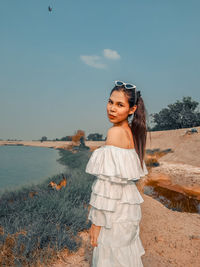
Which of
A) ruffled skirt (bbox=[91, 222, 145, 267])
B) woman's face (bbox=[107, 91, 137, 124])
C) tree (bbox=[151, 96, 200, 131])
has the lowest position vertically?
ruffled skirt (bbox=[91, 222, 145, 267])

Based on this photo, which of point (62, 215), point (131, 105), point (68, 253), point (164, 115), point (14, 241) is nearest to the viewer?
point (131, 105)

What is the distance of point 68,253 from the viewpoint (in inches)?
124

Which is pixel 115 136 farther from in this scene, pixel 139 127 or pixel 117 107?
pixel 139 127

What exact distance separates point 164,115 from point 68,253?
30.6 m

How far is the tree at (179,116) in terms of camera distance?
29969 millimetres

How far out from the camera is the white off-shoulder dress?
171 centimetres

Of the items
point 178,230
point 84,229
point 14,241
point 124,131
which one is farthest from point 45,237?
point 178,230

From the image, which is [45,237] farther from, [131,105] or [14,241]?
[131,105]

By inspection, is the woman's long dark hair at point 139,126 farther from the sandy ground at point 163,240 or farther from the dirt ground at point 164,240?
the sandy ground at point 163,240

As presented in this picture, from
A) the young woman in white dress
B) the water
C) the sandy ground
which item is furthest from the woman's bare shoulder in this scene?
the water

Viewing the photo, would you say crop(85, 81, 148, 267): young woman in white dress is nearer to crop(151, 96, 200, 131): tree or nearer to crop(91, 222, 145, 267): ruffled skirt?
crop(91, 222, 145, 267): ruffled skirt

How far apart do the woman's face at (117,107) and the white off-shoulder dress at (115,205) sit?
315mm

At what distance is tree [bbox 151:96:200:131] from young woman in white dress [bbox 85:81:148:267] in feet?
98.9

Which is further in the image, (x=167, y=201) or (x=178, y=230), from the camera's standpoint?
(x=167, y=201)
